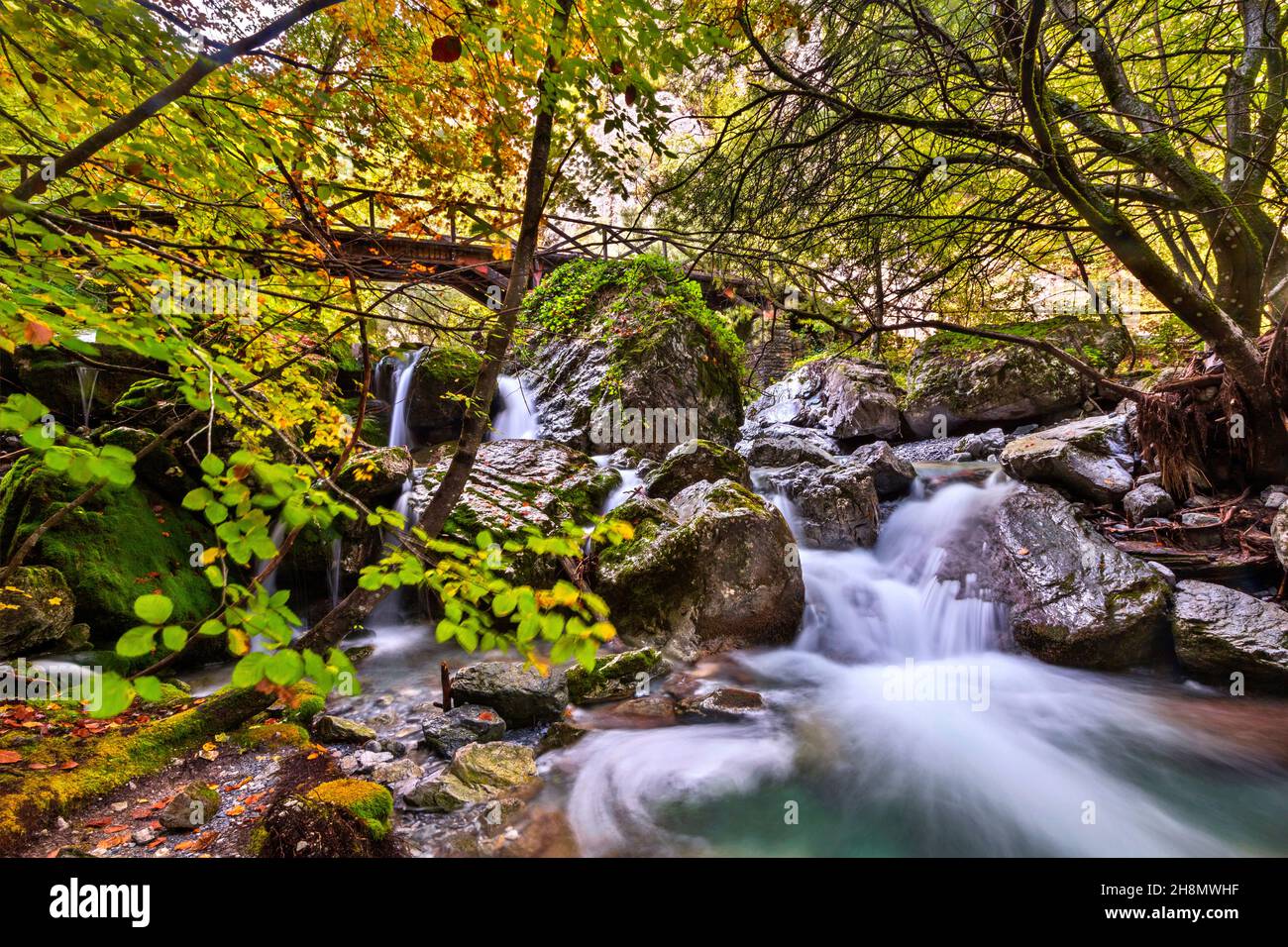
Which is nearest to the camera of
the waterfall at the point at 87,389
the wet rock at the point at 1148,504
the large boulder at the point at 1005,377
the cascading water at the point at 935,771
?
the cascading water at the point at 935,771

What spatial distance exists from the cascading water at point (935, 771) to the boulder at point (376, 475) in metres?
4.66

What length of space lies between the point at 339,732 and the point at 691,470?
522cm

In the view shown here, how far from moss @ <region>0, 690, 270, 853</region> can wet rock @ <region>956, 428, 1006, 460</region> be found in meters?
11.7

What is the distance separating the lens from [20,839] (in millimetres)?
2434

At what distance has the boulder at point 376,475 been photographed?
6688mm

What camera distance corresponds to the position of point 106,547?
5.38m

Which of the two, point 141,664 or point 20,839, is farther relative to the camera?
point 141,664

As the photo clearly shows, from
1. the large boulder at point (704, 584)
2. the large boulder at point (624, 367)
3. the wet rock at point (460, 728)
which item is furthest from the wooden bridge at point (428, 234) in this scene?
the large boulder at point (624, 367)

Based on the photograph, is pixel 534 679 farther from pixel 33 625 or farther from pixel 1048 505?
pixel 1048 505

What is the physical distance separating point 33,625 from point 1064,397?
15258mm

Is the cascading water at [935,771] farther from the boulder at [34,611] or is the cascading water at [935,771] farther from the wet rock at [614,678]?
the boulder at [34,611]

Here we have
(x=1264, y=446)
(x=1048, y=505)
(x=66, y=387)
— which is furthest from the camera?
(x=66, y=387)

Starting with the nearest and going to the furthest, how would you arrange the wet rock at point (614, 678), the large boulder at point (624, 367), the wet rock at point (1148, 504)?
the wet rock at point (614, 678) < the wet rock at point (1148, 504) < the large boulder at point (624, 367)
